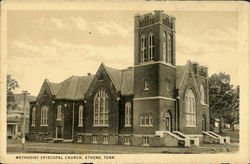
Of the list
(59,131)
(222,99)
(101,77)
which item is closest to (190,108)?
(222,99)

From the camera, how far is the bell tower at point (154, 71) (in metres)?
17.0

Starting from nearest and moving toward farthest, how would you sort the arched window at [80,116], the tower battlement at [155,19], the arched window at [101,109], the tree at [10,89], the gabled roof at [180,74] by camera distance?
the tree at [10,89] < the tower battlement at [155,19] < the gabled roof at [180,74] < the arched window at [101,109] < the arched window at [80,116]

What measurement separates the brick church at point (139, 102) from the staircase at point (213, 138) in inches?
8.9

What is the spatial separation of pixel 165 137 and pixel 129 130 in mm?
1912

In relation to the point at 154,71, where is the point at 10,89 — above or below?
below

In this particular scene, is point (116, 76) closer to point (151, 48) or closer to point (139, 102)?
point (139, 102)

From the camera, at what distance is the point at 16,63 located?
15.9 metres

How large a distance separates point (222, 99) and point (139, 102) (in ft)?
11.9

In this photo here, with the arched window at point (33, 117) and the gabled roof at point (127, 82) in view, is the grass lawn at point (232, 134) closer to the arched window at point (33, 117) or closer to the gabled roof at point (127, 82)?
the gabled roof at point (127, 82)

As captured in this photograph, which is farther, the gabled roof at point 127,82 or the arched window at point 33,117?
the arched window at point 33,117

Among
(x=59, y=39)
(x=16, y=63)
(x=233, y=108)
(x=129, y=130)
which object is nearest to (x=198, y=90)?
(x=233, y=108)

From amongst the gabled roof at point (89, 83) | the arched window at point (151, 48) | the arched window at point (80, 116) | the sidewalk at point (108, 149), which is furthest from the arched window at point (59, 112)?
the arched window at point (151, 48)

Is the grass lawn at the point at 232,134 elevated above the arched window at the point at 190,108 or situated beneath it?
situated beneath

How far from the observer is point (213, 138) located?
17.8m
